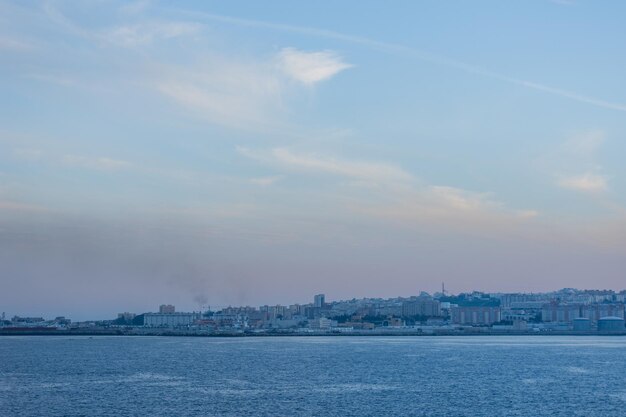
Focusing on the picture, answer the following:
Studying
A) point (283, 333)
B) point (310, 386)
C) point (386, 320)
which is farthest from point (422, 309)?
point (310, 386)

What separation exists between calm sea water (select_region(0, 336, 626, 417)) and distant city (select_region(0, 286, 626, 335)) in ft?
185

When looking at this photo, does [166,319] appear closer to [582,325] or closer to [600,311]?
[582,325]

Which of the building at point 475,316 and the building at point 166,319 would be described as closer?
the building at point 475,316

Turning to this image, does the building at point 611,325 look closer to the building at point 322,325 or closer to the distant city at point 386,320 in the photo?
the distant city at point 386,320

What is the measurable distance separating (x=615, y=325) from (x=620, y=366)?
66.0m

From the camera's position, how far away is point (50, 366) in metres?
45.0

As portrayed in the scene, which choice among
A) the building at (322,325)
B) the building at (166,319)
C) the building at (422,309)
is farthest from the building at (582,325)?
the building at (166,319)

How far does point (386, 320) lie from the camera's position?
5507 inches

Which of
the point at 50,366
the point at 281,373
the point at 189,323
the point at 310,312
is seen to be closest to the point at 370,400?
the point at 281,373

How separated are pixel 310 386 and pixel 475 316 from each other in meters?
106

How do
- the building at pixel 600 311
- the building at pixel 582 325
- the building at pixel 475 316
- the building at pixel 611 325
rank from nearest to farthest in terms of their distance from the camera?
the building at pixel 611 325, the building at pixel 582 325, the building at pixel 600 311, the building at pixel 475 316

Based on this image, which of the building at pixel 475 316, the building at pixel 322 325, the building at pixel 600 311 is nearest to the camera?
the building at pixel 322 325

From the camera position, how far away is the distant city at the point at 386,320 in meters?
111

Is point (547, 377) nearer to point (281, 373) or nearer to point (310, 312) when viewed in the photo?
point (281, 373)
